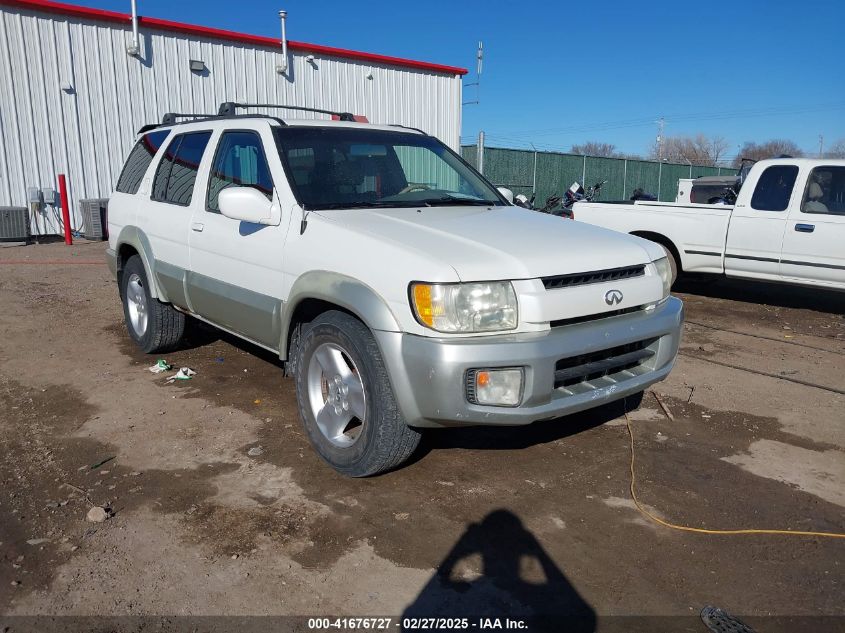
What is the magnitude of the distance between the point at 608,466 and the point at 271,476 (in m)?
1.88

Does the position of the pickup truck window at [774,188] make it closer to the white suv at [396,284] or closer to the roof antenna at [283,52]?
the white suv at [396,284]

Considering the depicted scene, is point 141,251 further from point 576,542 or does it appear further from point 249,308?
point 576,542

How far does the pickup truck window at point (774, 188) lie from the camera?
7.79 metres

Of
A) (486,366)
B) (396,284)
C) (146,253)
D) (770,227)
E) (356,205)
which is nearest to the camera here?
(486,366)

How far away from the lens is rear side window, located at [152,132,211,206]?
4852 mm

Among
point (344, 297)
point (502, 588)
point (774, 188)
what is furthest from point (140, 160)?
point (774, 188)

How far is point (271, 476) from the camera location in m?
3.62

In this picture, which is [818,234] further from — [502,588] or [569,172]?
[569,172]

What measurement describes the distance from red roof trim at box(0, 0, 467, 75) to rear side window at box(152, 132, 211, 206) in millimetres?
10997

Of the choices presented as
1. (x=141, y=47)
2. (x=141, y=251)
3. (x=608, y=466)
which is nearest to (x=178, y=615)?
(x=608, y=466)

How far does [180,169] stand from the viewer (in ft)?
16.7

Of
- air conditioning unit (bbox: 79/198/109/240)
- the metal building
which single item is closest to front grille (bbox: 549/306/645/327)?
air conditioning unit (bbox: 79/198/109/240)

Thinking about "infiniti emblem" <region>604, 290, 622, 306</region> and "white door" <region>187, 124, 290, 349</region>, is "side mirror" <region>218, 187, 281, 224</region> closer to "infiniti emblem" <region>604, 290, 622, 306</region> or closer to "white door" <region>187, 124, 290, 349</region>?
"white door" <region>187, 124, 290, 349</region>

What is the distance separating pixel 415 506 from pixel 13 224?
13406 millimetres
